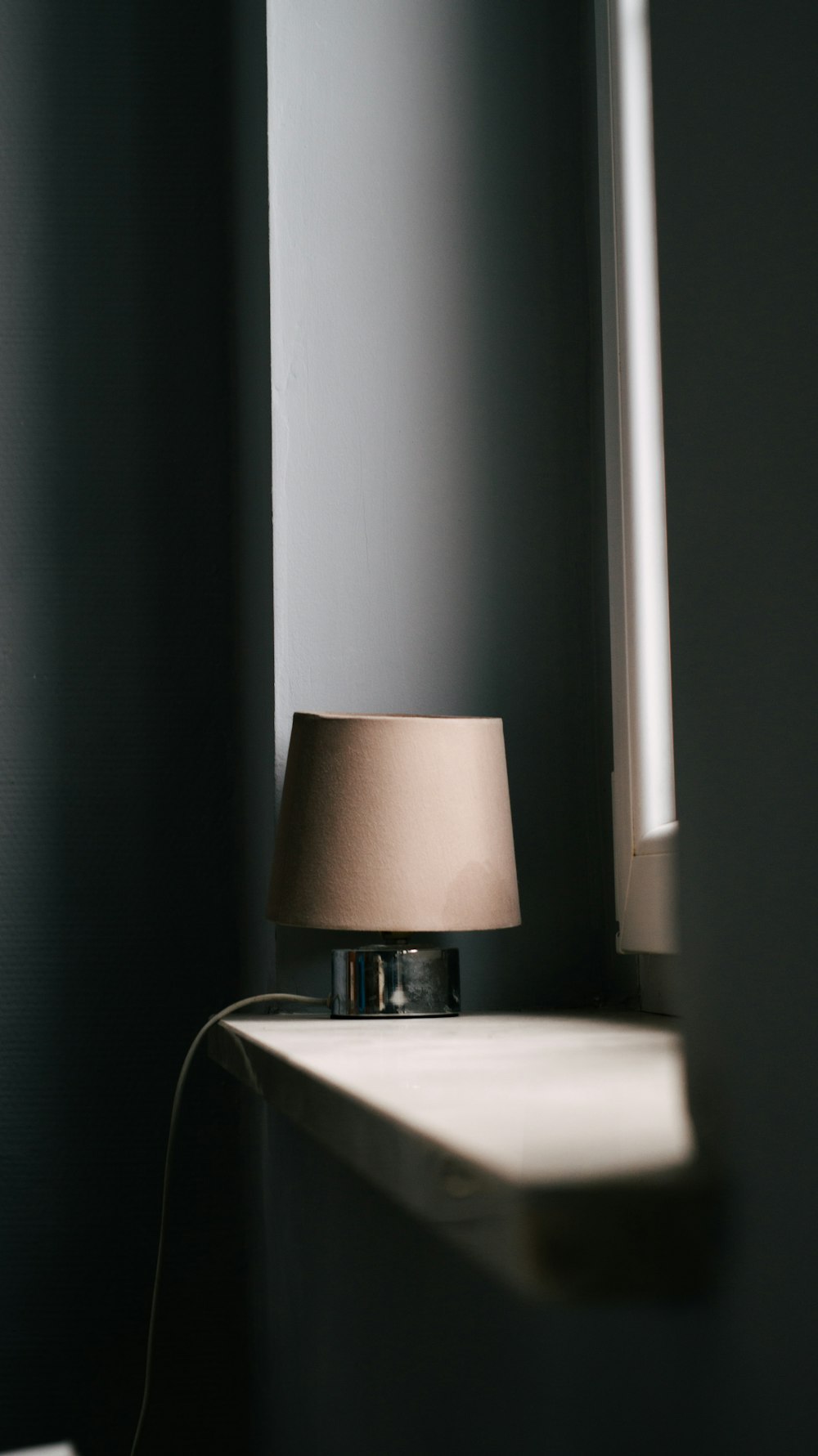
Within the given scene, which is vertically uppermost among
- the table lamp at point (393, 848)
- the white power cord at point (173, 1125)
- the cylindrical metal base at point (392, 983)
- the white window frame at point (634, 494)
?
the white window frame at point (634, 494)

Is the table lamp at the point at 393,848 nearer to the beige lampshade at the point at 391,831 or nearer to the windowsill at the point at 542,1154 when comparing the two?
the beige lampshade at the point at 391,831

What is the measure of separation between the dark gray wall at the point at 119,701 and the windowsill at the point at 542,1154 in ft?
2.55

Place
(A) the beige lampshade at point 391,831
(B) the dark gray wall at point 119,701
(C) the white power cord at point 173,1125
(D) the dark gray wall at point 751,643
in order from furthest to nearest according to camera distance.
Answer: (B) the dark gray wall at point 119,701, (C) the white power cord at point 173,1125, (A) the beige lampshade at point 391,831, (D) the dark gray wall at point 751,643

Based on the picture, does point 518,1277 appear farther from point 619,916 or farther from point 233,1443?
point 233,1443

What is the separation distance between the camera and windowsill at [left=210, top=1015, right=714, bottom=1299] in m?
0.36

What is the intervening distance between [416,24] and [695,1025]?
3.81 ft

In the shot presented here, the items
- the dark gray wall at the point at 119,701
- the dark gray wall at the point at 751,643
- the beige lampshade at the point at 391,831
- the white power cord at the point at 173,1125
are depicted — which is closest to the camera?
the dark gray wall at the point at 751,643

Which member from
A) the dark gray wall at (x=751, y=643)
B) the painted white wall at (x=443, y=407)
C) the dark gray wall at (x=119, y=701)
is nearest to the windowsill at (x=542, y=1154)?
the dark gray wall at (x=751, y=643)

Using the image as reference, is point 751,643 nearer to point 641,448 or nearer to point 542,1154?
point 542,1154

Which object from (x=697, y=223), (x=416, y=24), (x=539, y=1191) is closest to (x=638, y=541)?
(x=416, y=24)

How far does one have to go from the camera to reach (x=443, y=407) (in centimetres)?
125

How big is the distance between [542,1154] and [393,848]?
24.1 inches

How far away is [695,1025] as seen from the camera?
1.34 feet

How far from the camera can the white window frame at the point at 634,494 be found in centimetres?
108
